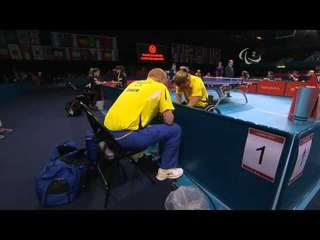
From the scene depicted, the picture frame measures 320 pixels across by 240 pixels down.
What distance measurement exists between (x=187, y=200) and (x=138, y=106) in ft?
3.16

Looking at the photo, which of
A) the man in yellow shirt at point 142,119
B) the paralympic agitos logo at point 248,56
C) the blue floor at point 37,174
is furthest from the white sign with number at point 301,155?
the paralympic agitos logo at point 248,56

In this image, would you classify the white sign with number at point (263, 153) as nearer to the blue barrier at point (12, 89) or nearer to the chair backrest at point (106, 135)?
the chair backrest at point (106, 135)

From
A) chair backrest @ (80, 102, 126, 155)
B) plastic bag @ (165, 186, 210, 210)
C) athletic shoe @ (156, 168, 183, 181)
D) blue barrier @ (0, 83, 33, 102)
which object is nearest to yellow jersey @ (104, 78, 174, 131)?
chair backrest @ (80, 102, 126, 155)

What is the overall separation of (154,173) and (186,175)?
375 millimetres

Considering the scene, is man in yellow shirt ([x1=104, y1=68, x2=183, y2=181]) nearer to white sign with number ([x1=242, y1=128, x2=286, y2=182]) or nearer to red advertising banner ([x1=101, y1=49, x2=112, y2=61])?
white sign with number ([x1=242, y1=128, x2=286, y2=182])

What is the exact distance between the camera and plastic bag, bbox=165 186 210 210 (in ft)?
5.27

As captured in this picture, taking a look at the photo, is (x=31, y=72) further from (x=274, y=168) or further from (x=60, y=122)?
(x=274, y=168)

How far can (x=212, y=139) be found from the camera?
5.83ft

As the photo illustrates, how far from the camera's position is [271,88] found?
8164 millimetres

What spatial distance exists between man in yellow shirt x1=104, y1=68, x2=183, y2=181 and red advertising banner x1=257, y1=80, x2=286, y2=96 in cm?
765

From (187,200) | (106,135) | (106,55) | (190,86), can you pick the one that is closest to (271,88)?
(190,86)

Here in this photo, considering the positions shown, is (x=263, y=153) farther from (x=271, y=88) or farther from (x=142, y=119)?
(x=271, y=88)
